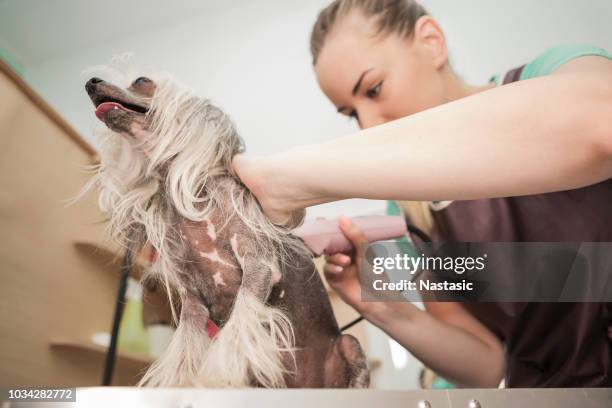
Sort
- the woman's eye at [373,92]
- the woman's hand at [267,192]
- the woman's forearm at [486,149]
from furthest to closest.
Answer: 1. the woman's eye at [373,92]
2. the woman's hand at [267,192]
3. the woman's forearm at [486,149]

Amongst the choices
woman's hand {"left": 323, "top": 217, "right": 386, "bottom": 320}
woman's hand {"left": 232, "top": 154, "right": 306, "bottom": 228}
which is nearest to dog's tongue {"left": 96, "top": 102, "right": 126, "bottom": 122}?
woman's hand {"left": 232, "top": 154, "right": 306, "bottom": 228}

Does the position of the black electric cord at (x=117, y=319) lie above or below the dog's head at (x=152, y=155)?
below

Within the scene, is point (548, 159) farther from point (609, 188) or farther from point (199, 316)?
point (199, 316)

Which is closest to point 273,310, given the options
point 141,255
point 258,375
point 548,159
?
point 258,375

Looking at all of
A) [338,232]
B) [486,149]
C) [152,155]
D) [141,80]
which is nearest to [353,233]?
[338,232]

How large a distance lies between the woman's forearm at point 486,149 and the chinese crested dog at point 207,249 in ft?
0.52

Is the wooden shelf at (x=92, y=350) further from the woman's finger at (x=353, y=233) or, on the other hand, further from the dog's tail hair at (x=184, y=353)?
the woman's finger at (x=353, y=233)

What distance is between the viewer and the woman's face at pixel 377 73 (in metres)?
0.98

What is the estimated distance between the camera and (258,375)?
794 mm

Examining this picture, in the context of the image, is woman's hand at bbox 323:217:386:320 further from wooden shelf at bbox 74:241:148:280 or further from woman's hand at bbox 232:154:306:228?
wooden shelf at bbox 74:241:148:280

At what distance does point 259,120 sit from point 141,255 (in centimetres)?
36

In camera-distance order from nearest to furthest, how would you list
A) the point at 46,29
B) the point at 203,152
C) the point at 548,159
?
1. the point at 548,159
2. the point at 203,152
3. the point at 46,29

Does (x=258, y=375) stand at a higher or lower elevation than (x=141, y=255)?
lower

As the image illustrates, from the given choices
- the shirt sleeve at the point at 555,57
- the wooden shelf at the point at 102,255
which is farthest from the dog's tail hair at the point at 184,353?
the shirt sleeve at the point at 555,57
